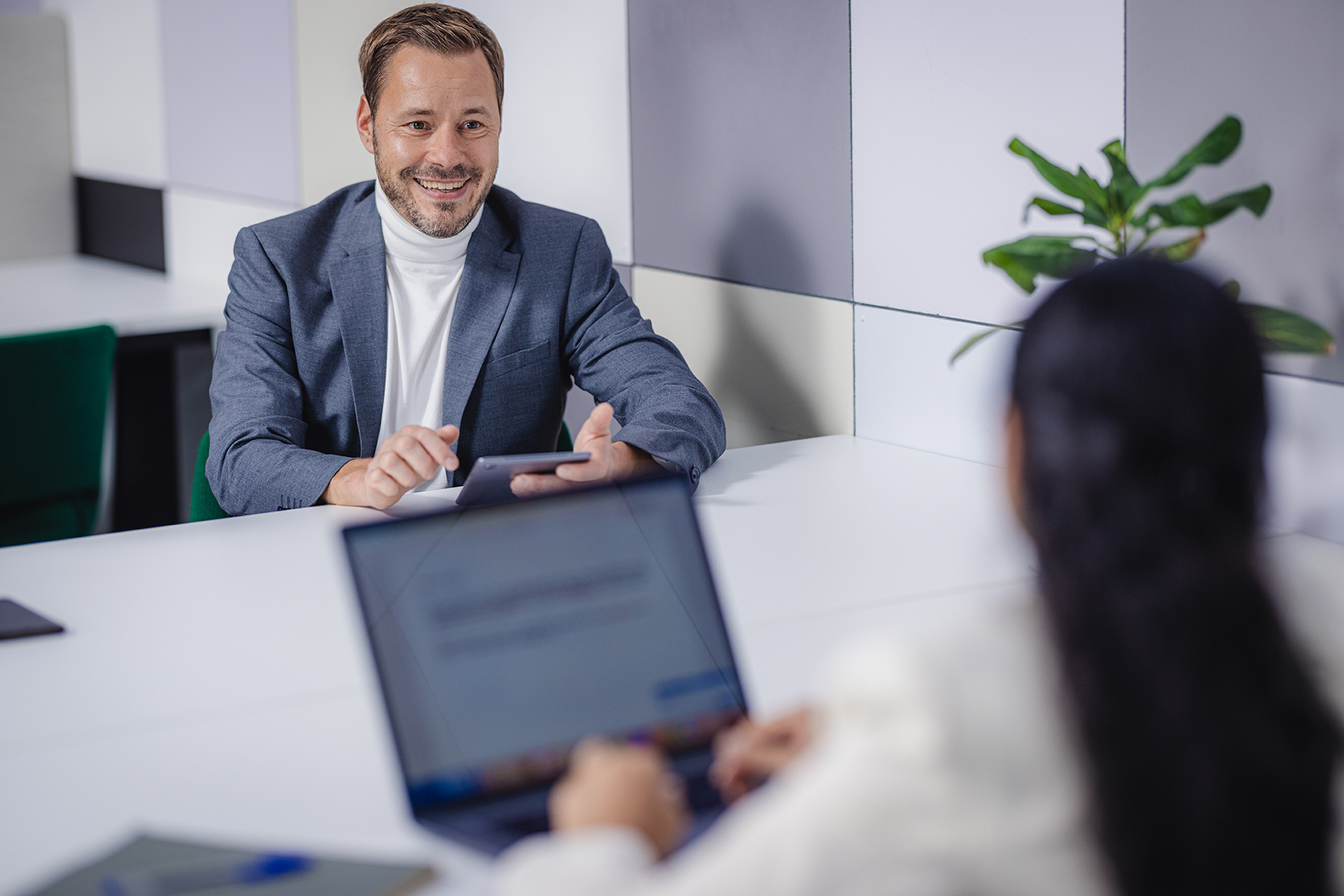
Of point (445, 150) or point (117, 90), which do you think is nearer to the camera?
point (445, 150)

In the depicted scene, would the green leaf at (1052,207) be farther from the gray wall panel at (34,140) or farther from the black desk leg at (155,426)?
the gray wall panel at (34,140)

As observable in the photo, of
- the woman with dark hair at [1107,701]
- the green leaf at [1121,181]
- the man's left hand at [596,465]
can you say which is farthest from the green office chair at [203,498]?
the woman with dark hair at [1107,701]

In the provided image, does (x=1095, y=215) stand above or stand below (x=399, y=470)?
above

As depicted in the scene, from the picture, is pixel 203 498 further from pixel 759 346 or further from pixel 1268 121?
pixel 1268 121

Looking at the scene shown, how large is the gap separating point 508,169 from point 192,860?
2.18 m

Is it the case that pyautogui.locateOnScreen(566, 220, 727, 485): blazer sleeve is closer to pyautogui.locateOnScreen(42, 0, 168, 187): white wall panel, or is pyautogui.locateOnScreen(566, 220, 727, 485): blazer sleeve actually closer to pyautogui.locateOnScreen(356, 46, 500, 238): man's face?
pyautogui.locateOnScreen(356, 46, 500, 238): man's face

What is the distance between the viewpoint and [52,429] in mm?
2584

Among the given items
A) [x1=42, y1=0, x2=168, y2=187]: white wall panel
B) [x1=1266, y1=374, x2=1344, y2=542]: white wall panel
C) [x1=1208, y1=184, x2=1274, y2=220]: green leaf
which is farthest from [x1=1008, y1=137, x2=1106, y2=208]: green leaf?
[x1=42, y1=0, x2=168, y2=187]: white wall panel

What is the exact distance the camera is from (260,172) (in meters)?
3.51

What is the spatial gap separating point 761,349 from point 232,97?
1949 millimetres

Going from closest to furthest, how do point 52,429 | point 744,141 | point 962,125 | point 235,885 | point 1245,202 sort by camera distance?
point 235,885
point 1245,202
point 962,125
point 744,141
point 52,429

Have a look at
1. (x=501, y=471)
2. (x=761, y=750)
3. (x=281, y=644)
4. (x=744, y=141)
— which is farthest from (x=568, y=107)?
(x=761, y=750)

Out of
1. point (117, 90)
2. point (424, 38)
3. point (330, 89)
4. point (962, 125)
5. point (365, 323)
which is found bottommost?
point (365, 323)

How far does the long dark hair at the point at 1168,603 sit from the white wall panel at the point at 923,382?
3.78 feet
